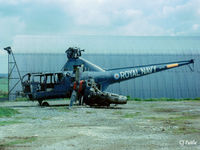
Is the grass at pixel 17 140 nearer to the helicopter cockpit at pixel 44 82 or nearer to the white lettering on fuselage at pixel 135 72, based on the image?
the helicopter cockpit at pixel 44 82

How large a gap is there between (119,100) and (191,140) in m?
9.70

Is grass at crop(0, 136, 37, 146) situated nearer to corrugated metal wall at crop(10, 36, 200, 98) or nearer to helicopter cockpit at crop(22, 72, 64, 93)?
helicopter cockpit at crop(22, 72, 64, 93)

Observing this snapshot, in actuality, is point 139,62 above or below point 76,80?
above

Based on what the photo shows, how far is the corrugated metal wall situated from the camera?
29859 mm

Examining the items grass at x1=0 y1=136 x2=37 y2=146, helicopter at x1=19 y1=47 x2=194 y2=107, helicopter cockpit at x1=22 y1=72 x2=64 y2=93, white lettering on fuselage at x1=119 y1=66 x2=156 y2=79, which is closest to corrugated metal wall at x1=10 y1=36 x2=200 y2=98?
white lettering on fuselage at x1=119 y1=66 x2=156 y2=79

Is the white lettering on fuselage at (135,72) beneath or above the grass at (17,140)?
above

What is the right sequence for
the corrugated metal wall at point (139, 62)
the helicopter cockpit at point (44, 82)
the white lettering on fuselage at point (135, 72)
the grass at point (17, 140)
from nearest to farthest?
the grass at point (17, 140), the helicopter cockpit at point (44, 82), the white lettering on fuselage at point (135, 72), the corrugated metal wall at point (139, 62)

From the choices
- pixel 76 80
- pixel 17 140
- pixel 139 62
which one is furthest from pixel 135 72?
pixel 17 140

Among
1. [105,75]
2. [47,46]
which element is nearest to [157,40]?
[47,46]

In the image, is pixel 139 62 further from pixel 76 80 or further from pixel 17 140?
pixel 17 140

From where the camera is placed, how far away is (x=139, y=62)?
3119 cm

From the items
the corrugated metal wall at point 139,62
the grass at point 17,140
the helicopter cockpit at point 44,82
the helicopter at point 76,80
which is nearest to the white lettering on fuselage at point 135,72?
the helicopter at point 76,80

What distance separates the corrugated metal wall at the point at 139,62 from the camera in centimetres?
2986

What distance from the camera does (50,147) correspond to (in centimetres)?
596
